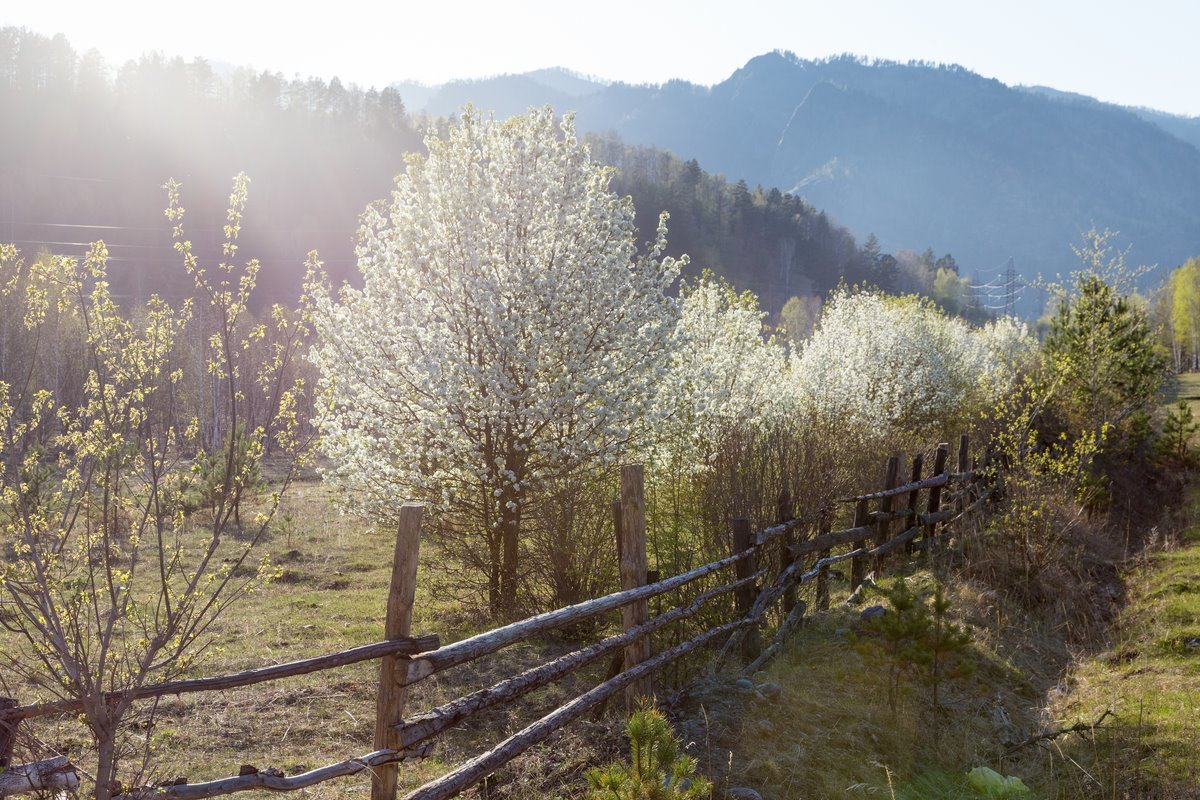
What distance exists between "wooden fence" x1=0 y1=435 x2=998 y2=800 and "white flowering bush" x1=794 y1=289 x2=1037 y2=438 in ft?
45.8

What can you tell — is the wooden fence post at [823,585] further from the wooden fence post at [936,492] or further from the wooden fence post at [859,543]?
the wooden fence post at [936,492]

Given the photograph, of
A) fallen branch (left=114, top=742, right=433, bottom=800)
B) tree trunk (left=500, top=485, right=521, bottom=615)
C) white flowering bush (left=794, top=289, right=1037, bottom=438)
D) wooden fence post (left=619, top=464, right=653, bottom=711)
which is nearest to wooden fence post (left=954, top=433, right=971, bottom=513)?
tree trunk (left=500, top=485, right=521, bottom=615)

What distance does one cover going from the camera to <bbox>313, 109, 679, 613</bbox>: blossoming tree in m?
10.9

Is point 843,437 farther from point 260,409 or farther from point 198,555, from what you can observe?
point 260,409

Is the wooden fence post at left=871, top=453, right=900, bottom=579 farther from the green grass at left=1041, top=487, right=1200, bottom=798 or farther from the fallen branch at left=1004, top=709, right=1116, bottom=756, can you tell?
the fallen branch at left=1004, top=709, right=1116, bottom=756

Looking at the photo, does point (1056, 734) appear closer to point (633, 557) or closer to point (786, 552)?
point (786, 552)

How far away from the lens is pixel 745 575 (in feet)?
27.8

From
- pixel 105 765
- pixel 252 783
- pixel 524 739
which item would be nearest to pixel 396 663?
pixel 252 783

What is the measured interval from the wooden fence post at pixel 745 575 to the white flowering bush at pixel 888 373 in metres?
14.9

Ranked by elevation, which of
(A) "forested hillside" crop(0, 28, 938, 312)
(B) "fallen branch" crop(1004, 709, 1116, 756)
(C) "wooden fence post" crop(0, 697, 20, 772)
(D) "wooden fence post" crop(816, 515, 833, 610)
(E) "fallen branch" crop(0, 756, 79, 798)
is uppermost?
(A) "forested hillside" crop(0, 28, 938, 312)

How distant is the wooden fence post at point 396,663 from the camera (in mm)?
4227

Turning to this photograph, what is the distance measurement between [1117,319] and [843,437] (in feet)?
38.1

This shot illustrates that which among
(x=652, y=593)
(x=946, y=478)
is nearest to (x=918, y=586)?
(x=946, y=478)

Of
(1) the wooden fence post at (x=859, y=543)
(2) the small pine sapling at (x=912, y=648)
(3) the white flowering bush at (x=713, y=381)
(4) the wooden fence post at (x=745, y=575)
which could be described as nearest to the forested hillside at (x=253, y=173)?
(3) the white flowering bush at (x=713, y=381)
